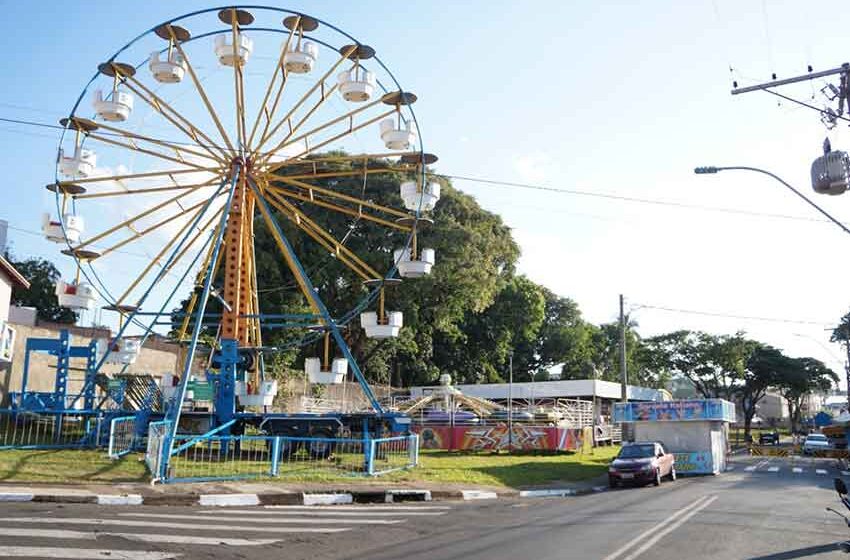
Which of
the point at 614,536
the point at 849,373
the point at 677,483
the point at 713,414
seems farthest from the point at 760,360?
the point at 614,536

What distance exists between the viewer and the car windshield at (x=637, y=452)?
81.8ft

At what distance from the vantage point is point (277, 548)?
33.1 feet

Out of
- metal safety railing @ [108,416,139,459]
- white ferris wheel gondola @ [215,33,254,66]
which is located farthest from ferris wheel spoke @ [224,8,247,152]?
metal safety railing @ [108,416,139,459]

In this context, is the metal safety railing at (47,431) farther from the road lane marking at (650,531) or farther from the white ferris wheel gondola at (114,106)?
the road lane marking at (650,531)

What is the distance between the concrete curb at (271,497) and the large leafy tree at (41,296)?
5293 cm

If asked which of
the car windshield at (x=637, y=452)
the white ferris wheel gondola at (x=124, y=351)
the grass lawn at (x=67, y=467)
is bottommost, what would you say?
the grass lawn at (x=67, y=467)

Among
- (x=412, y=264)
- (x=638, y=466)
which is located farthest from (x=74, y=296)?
(x=638, y=466)

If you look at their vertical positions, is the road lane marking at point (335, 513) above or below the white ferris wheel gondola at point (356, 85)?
below

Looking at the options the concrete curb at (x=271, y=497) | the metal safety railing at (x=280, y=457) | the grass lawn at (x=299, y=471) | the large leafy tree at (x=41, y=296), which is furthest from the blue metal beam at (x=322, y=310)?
the large leafy tree at (x=41, y=296)

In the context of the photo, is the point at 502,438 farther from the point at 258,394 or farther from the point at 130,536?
the point at 130,536

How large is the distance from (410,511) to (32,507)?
6.77 meters

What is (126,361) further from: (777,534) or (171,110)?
(777,534)

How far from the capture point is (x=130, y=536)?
10023mm

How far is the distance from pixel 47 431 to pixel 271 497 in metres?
11.3
